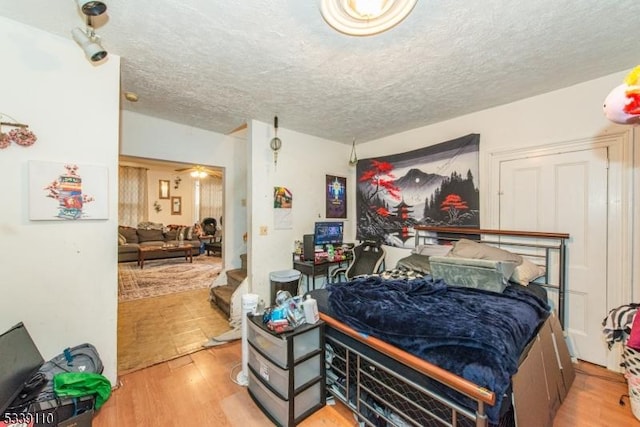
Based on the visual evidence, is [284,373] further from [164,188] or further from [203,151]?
[164,188]

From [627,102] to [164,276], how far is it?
6.81 meters

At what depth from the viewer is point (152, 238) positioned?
7.26 meters

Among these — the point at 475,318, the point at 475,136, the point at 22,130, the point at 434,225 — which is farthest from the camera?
the point at 434,225

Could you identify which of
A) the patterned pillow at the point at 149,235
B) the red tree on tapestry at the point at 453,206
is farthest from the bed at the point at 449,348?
the patterned pillow at the point at 149,235

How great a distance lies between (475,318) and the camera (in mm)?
1475

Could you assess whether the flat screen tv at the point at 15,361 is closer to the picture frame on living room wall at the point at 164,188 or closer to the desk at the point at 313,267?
the desk at the point at 313,267

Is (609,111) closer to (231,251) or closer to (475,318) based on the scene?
→ (475,318)

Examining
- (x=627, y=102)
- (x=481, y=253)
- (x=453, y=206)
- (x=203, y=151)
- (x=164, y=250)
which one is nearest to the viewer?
(x=627, y=102)

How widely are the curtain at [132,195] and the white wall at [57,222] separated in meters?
7.15

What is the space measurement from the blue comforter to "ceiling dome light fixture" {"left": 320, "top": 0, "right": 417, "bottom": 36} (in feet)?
5.44

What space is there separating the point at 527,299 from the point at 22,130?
12.1 ft

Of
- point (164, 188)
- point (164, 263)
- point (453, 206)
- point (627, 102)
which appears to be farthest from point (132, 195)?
point (627, 102)

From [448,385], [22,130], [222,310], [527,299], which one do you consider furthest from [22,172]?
[527,299]

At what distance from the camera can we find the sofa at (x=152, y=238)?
20.8 ft
